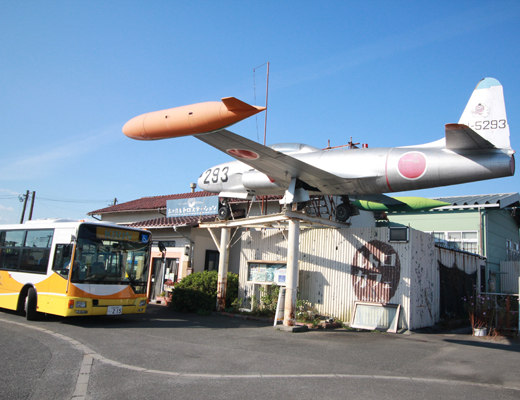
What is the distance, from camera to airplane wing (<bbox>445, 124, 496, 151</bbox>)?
965 centimetres

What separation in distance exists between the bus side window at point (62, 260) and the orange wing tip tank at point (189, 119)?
4.63 meters

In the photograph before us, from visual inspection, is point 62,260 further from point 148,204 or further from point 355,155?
point 148,204

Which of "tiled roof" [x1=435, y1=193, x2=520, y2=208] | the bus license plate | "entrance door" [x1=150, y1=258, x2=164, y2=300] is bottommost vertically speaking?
the bus license plate

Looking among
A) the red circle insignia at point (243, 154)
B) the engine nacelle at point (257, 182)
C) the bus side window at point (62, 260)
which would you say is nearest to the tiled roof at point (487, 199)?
the engine nacelle at point (257, 182)

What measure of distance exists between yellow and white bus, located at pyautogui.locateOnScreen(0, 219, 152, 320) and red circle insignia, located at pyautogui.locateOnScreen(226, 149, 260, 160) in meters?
4.00

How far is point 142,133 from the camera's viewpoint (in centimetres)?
862

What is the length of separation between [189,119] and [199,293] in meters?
9.92

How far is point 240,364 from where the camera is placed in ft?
24.3

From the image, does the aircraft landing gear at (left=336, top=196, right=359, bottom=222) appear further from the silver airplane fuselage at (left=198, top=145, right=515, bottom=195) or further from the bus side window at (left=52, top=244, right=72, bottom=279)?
the bus side window at (left=52, top=244, right=72, bottom=279)

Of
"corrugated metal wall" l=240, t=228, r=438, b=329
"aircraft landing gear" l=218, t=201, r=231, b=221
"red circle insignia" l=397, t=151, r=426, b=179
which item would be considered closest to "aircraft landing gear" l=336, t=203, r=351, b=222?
"corrugated metal wall" l=240, t=228, r=438, b=329

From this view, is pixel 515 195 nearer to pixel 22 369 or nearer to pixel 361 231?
pixel 361 231

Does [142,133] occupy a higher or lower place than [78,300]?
higher

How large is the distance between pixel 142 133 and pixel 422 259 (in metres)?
9.91

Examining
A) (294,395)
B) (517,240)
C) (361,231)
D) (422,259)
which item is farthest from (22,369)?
(517,240)
